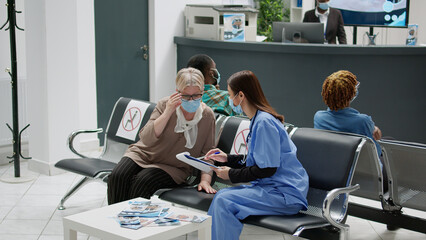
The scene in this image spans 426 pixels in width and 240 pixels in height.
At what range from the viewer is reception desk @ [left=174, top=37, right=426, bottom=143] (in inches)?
226

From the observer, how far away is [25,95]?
5941mm

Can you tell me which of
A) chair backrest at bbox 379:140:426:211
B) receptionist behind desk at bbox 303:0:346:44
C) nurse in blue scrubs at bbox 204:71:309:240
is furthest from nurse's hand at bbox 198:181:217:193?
receptionist behind desk at bbox 303:0:346:44

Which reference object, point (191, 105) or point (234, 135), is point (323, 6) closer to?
point (234, 135)

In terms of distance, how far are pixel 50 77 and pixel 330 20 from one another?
3.23 metres

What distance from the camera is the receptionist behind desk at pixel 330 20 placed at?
22.5ft

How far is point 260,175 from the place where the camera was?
3242 mm

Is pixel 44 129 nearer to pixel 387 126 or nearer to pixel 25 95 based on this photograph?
pixel 25 95

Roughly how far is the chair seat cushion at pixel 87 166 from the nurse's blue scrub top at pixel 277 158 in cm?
128

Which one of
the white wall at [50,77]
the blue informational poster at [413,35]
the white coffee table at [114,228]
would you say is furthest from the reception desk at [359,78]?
the white coffee table at [114,228]

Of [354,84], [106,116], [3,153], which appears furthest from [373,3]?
[3,153]

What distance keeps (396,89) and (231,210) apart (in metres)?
3.13

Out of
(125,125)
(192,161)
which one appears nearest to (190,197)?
(192,161)

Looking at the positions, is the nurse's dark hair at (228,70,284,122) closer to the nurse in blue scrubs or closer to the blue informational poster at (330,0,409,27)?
the nurse in blue scrubs

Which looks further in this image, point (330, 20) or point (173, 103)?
point (330, 20)
